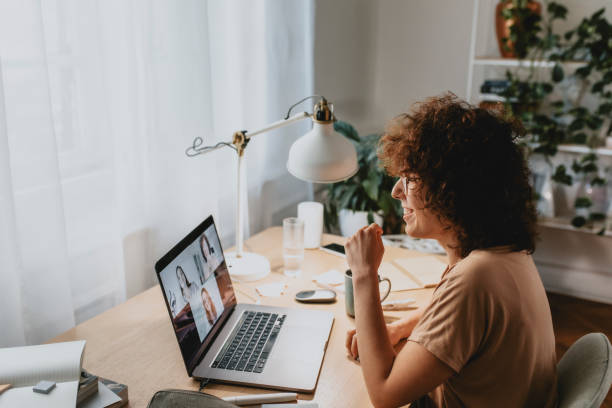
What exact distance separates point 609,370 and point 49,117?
132 centimetres

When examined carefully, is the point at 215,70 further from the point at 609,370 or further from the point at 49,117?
the point at 609,370

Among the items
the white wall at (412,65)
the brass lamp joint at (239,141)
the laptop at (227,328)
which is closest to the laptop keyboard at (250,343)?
the laptop at (227,328)

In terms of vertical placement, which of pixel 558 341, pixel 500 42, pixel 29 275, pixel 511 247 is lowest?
pixel 558 341

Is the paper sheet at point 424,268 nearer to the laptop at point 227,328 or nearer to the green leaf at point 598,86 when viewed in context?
the laptop at point 227,328

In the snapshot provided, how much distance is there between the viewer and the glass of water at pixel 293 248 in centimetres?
167

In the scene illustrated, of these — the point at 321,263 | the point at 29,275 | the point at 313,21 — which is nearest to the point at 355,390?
the point at 321,263

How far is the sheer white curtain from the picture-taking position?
1.34 metres

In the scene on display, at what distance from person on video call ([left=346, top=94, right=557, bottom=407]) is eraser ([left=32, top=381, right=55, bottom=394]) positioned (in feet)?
1.80

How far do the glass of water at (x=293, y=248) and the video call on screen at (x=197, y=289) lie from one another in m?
0.29

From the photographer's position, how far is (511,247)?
1027 millimetres

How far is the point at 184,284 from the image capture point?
1166 mm

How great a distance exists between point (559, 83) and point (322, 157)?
2202 millimetres

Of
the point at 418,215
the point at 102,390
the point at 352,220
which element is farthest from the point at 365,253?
the point at 352,220

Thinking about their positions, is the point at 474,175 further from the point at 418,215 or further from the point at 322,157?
the point at 322,157
